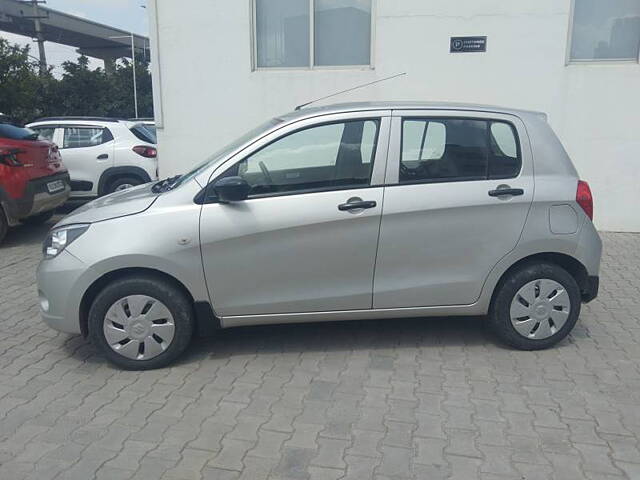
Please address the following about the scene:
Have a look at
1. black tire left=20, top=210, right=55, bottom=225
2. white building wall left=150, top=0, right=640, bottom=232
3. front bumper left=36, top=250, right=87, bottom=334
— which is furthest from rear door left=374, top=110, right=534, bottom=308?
black tire left=20, top=210, right=55, bottom=225

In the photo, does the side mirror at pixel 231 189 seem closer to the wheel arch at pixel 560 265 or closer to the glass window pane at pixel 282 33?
the wheel arch at pixel 560 265

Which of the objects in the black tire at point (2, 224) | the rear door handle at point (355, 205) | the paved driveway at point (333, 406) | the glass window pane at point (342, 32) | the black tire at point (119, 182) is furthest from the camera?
the black tire at point (119, 182)

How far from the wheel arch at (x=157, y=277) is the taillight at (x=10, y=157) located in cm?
412

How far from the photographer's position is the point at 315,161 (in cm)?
398

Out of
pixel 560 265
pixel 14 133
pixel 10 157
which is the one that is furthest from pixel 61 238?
pixel 14 133

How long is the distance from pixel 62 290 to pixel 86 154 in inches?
250

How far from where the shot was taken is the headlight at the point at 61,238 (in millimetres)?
3864

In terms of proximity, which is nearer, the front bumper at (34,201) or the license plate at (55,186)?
the front bumper at (34,201)

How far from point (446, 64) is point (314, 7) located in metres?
2.03

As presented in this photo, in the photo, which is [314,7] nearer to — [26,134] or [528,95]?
[528,95]

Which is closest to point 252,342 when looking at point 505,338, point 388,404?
point 388,404

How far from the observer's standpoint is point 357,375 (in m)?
3.91

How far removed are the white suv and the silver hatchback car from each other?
558 cm

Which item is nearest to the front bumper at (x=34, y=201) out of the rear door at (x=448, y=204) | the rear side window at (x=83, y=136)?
the rear side window at (x=83, y=136)
